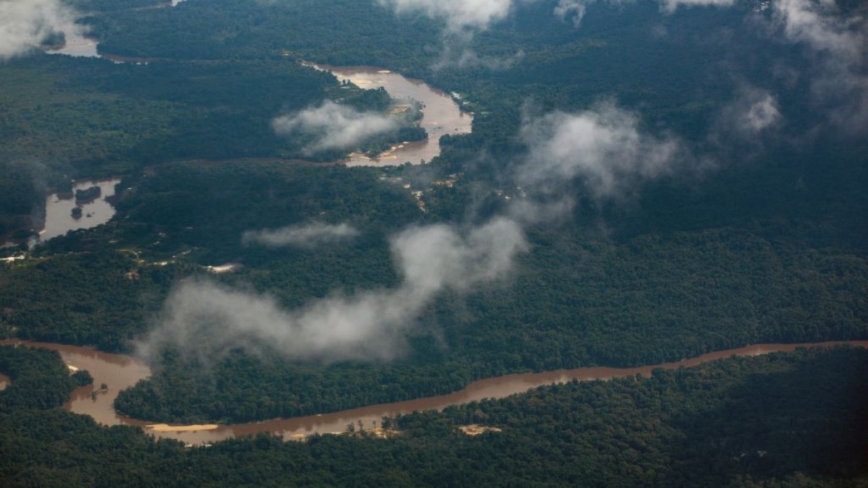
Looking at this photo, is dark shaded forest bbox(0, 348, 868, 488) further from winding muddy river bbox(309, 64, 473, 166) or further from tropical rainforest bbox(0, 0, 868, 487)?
winding muddy river bbox(309, 64, 473, 166)

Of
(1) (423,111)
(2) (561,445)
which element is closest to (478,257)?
(2) (561,445)

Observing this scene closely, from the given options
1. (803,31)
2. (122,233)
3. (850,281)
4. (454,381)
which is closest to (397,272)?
(454,381)

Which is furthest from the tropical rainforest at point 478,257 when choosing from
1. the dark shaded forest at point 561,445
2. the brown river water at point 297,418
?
the brown river water at point 297,418

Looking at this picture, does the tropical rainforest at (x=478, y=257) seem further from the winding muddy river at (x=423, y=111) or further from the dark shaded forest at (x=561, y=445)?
the winding muddy river at (x=423, y=111)

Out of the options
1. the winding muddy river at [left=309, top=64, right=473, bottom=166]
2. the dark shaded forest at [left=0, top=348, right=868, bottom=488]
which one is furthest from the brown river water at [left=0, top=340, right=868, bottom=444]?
the winding muddy river at [left=309, top=64, right=473, bottom=166]

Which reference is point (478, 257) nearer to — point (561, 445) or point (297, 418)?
point (297, 418)

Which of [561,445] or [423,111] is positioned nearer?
[561,445]
